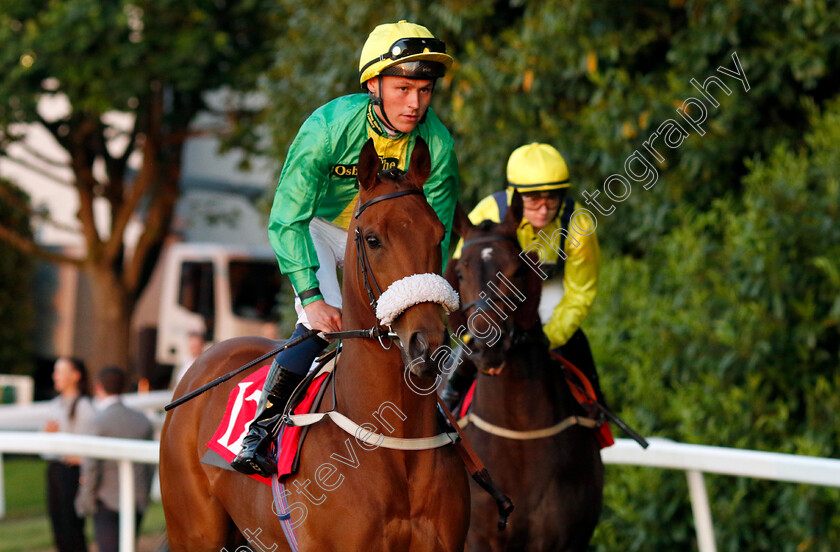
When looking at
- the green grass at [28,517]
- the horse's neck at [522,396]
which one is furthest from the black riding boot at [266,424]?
the green grass at [28,517]

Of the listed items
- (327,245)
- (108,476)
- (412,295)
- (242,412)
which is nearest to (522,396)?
(327,245)

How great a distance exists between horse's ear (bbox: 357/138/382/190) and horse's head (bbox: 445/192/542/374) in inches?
52.8

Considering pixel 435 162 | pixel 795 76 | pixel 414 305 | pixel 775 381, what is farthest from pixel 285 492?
pixel 795 76

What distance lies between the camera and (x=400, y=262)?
2.98 m

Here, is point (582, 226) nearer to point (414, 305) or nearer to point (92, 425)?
point (414, 305)

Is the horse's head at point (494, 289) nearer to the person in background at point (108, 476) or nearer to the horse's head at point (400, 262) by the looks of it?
the horse's head at point (400, 262)

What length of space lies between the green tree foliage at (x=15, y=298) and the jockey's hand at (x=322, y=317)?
14.6m

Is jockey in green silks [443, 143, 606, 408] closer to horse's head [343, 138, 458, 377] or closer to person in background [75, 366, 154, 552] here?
horse's head [343, 138, 458, 377]

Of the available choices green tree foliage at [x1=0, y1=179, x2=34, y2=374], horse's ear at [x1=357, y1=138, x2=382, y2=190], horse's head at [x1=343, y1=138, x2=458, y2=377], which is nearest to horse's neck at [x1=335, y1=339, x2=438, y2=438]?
horse's head at [x1=343, y1=138, x2=458, y2=377]

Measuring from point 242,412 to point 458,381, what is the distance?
1.71 meters

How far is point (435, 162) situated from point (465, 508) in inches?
48.4

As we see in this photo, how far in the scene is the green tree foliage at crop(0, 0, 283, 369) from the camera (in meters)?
12.4

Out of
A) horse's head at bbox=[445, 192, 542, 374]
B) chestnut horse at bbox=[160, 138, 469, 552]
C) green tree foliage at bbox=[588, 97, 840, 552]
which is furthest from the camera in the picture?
green tree foliage at bbox=[588, 97, 840, 552]

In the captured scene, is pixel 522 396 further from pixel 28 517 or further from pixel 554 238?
pixel 28 517
